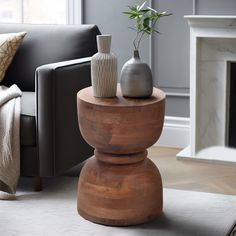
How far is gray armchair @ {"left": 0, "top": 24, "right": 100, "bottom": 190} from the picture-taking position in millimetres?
3168

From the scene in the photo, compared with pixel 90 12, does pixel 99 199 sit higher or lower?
lower

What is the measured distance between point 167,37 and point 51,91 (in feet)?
4.12

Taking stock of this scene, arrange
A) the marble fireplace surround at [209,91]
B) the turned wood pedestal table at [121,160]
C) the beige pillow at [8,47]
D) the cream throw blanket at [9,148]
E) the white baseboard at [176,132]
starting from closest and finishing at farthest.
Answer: the turned wood pedestal table at [121,160], the cream throw blanket at [9,148], the beige pillow at [8,47], the marble fireplace surround at [209,91], the white baseboard at [176,132]

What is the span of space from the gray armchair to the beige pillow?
11 centimetres

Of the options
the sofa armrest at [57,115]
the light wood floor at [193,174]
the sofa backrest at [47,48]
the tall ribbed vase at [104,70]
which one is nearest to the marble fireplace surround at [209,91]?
the light wood floor at [193,174]

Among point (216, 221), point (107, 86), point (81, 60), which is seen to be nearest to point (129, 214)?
point (216, 221)

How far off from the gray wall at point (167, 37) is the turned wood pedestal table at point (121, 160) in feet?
4.25

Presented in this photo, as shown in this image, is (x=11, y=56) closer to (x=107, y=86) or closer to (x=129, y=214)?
(x=107, y=86)

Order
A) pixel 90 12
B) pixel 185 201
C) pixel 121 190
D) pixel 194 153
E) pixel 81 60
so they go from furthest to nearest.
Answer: pixel 90 12 → pixel 194 153 → pixel 81 60 → pixel 185 201 → pixel 121 190

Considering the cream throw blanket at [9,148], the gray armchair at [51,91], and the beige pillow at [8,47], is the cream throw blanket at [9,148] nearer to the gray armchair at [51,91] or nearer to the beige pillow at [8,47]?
the gray armchair at [51,91]

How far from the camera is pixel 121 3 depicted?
4.25 metres

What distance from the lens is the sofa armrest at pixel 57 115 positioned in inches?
124

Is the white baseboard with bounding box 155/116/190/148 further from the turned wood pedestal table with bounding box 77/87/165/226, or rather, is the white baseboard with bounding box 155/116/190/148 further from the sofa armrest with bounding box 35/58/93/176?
the turned wood pedestal table with bounding box 77/87/165/226

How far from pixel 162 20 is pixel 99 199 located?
66.3 inches
